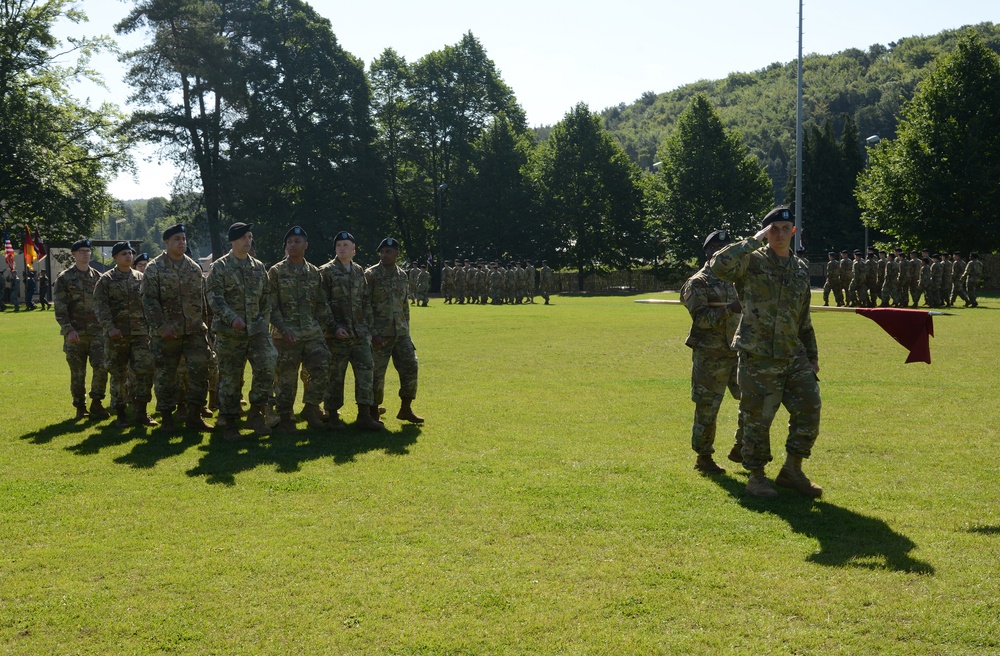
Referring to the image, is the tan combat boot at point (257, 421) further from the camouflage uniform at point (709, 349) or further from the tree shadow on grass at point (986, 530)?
the tree shadow on grass at point (986, 530)

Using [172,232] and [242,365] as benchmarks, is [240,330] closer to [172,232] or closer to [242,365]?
[242,365]

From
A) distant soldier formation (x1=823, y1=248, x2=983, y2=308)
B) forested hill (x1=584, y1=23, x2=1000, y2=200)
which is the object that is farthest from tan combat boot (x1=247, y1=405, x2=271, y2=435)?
forested hill (x1=584, y1=23, x2=1000, y2=200)

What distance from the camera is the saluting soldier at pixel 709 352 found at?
7836 millimetres

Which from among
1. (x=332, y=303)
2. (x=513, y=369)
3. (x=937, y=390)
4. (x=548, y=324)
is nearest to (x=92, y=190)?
(x=548, y=324)

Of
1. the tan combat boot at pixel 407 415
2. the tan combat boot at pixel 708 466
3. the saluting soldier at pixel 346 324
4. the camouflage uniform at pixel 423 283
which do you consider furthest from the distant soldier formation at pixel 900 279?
the tan combat boot at pixel 708 466

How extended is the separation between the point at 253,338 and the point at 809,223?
238 ft

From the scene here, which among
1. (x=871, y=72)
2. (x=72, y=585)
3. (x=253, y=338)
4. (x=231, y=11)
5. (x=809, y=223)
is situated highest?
(x=871, y=72)

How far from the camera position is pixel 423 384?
14.2 meters

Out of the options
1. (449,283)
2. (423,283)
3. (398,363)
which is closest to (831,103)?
(449,283)

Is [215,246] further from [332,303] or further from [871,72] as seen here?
[871,72]

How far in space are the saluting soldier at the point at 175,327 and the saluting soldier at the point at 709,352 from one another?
5.96 metres

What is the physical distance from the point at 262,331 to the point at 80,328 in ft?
11.8

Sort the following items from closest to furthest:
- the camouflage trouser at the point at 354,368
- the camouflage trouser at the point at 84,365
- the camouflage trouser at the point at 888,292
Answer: the camouflage trouser at the point at 354,368
the camouflage trouser at the point at 84,365
the camouflage trouser at the point at 888,292

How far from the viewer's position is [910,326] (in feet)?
25.9
